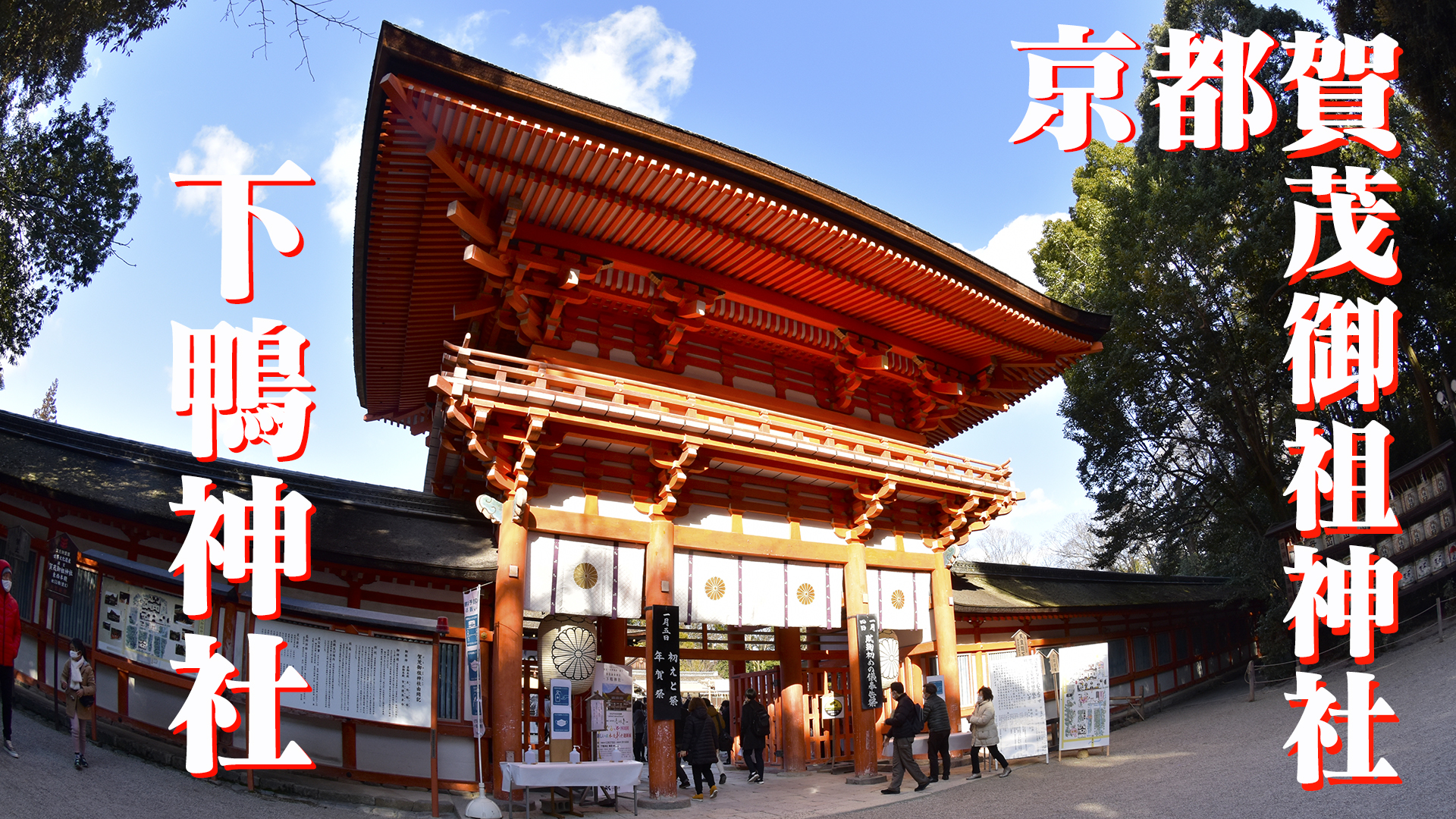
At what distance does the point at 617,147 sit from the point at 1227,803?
8.97m

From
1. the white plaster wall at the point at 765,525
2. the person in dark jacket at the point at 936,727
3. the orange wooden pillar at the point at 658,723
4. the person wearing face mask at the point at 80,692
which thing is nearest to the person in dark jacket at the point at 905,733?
the person in dark jacket at the point at 936,727

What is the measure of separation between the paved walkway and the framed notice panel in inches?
12.8

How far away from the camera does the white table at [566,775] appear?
8.55m

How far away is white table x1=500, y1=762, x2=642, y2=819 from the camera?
336 inches

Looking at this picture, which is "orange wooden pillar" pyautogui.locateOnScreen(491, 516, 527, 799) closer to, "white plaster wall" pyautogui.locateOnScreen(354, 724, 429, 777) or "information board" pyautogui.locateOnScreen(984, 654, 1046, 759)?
"white plaster wall" pyautogui.locateOnScreen(354, 724, 429, 777)

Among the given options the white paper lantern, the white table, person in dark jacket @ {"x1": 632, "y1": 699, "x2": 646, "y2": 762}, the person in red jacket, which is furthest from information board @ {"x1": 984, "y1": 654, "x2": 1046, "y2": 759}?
the person in red jacket

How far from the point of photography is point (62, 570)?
981 centimetres

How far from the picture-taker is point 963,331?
46.4ft

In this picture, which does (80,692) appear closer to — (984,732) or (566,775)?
(566,775)

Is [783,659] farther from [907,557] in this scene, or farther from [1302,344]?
[1302,344]

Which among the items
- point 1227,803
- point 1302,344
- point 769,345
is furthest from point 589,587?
point 1302,344

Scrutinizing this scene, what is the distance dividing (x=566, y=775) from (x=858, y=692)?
494cm

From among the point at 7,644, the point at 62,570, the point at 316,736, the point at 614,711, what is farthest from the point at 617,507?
the point at 62,570

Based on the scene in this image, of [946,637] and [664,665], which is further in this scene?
[946,637]
